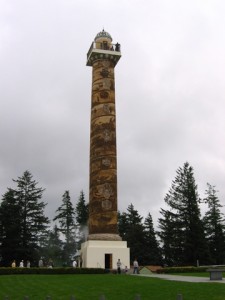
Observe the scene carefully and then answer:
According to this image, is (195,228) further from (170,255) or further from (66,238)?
(66,238)

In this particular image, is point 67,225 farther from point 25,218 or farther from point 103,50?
point 103,50

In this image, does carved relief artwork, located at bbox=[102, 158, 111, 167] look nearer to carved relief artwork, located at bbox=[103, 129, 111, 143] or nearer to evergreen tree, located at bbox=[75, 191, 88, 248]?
carved relief artwork, located at bbox=[103, 129, 111, 143]

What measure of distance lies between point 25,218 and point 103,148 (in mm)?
17820

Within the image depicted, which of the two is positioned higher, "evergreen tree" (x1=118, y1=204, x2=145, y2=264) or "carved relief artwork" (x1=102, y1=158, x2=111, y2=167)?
"carved relief artwork" (x1=102, y1=158, x2=111, y2=167)

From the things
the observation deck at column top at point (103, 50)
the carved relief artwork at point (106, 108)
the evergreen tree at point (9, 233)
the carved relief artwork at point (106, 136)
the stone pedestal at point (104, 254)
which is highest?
the observation deck at column top at point (103, 50)

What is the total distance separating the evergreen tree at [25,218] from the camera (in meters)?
44.0

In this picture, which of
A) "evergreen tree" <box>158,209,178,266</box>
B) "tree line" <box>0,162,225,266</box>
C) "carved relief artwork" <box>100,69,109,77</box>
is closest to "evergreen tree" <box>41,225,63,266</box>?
"tree line" <box>0,162,225,266</box>

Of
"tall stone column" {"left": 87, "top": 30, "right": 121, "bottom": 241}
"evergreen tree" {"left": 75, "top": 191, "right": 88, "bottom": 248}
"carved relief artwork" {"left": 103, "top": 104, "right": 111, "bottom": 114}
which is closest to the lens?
"tall stone column" {"left": 87, "top": 30, "right": 121, "bottom": 241}

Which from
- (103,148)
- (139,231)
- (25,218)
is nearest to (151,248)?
(139,231)

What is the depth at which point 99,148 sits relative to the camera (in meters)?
33.2

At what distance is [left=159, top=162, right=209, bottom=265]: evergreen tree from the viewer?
4528cm

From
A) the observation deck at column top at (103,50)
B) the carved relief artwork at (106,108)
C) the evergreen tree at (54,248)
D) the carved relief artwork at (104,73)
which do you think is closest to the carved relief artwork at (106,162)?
the carved relief artwork at (106,108)

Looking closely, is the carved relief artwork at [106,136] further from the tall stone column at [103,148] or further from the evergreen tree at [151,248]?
the evergreen tree at [151,248]

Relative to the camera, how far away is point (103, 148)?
33094mm
